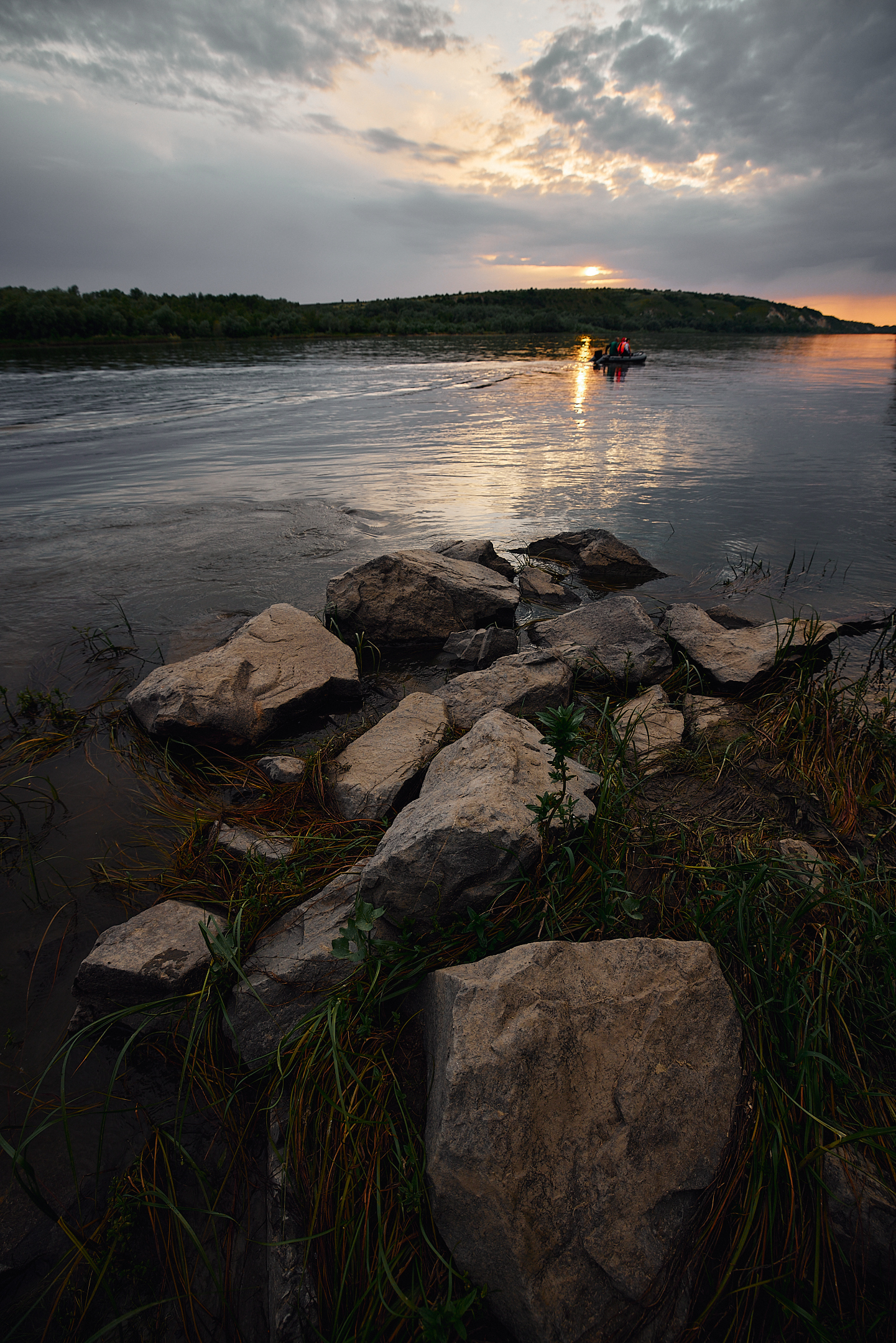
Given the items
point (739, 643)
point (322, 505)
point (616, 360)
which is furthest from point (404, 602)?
point (616, 360)

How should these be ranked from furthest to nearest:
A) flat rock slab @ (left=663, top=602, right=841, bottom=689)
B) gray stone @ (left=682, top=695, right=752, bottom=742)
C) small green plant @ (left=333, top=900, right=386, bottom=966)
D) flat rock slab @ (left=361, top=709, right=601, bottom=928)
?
flat rock slab @ (left=663, top=602, right=841, bottom=689), gray stone @ (left=682, top=695, right=752, bottom=742), flat rock slab @ (left=361, top=709, right=601, bottom=928), small green plant @ (left=333, top=900, right=386, bottom=966)

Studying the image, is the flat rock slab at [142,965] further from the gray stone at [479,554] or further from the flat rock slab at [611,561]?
the flat rock slab at [611,561]

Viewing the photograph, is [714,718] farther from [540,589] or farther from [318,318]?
[318,318]

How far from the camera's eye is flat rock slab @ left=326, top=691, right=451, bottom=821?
10.5ft

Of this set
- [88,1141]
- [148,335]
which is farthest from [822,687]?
[148,335]

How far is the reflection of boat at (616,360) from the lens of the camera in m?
37.6

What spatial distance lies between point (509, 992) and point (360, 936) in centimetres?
60

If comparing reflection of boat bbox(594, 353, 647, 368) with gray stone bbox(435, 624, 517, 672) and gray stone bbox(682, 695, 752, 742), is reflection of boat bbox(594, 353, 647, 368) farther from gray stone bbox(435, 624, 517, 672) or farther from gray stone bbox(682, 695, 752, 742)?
gray stone bbox(682, 695, 752, 742)

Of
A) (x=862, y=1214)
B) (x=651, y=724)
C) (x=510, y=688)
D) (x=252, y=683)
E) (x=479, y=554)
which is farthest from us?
(x=479, y=554)

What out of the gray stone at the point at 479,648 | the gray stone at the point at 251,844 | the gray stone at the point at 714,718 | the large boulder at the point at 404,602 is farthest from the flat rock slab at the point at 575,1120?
the large boulder at the point at 404,602

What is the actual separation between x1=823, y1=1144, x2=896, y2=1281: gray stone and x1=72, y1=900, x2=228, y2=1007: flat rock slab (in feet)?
7.04

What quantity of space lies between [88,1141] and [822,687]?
13.2 feet

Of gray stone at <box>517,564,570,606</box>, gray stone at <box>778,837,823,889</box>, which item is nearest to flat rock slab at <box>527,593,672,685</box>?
gray stone at <box>517,564,570,606</box>

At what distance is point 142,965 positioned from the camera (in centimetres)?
236
